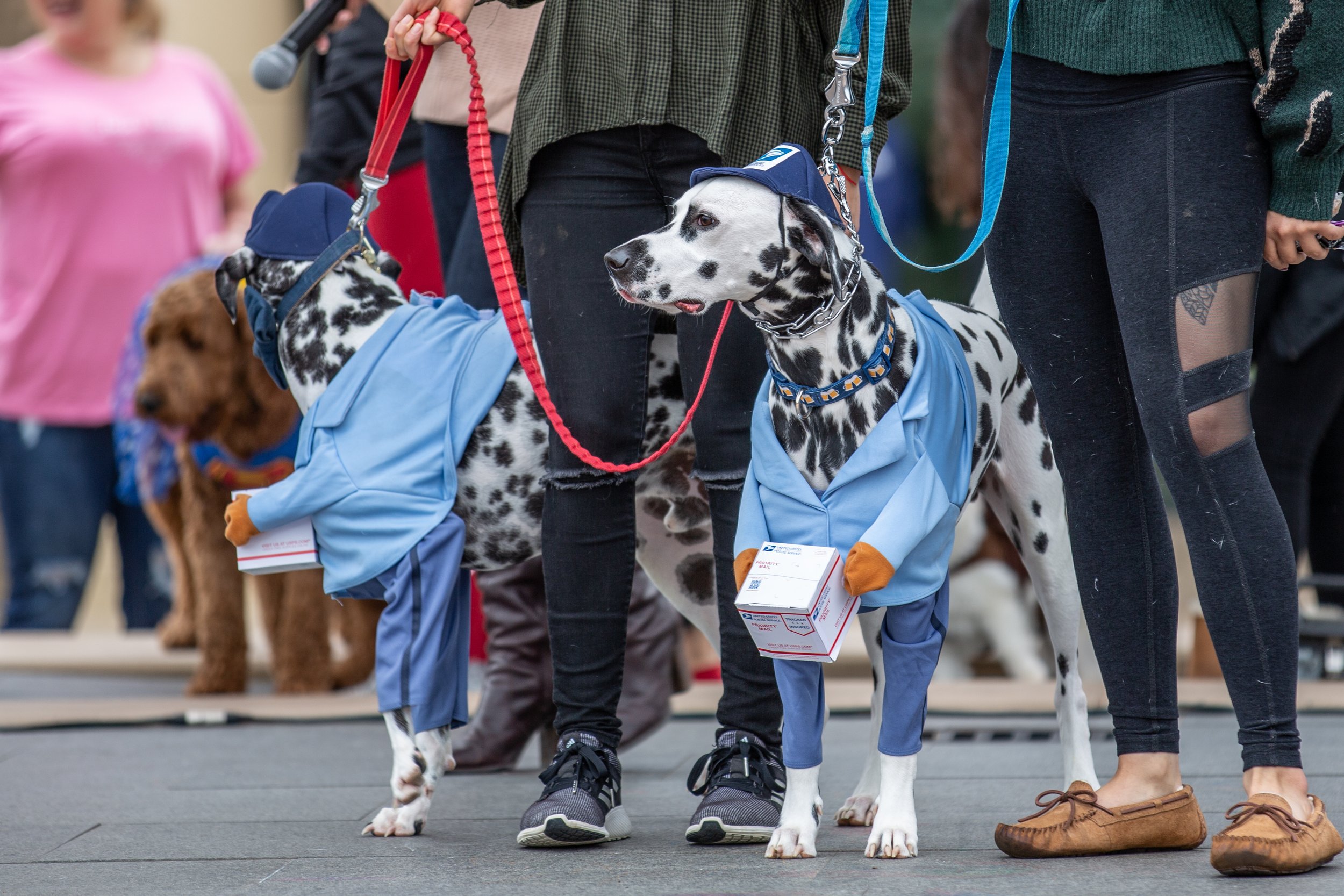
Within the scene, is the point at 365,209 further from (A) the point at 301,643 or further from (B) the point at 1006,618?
(B) the point at 1006,618

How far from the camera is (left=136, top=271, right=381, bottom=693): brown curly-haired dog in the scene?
5016 mm

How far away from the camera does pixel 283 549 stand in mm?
3080

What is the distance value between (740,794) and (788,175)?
3.72 ft

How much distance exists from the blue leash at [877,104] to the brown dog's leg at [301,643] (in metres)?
2.88

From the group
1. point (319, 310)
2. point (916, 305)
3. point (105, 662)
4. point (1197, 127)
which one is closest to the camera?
point (1197, 127)

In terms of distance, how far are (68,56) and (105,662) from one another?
249 centimetres

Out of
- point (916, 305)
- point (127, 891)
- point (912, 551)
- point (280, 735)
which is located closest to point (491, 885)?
point (127, 891)

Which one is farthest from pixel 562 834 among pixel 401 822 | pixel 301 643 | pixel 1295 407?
pixel 1295 407

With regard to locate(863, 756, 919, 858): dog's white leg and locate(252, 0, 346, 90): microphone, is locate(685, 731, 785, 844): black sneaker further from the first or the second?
locate(252, 0, 346, 90): microphone

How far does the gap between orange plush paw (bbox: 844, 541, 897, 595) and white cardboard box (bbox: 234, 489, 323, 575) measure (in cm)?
111

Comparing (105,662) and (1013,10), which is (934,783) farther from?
(105,662)

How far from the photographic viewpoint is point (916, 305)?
299 centimetres

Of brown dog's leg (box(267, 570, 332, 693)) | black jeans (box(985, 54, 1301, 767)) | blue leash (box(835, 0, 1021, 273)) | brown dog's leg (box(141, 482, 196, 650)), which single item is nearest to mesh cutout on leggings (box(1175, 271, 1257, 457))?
black jeans (box(985, 54, 1301, 767))

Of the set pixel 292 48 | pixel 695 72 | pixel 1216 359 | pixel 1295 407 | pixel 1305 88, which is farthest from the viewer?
pixel 1295 407
